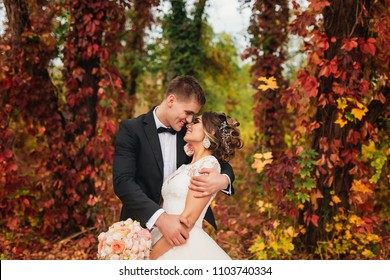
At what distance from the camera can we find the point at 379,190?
5637 millimetres

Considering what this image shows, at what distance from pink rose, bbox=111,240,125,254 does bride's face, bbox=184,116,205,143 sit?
0.68m

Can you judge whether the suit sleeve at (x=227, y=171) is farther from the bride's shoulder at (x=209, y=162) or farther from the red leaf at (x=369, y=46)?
the red leaf at (x=369, y=46)

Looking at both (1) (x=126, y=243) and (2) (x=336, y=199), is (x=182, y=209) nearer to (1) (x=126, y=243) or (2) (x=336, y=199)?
(1) (x=126, y=243)

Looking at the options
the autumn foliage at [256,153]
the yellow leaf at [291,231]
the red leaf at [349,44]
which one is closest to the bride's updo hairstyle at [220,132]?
the autumn foliage at [256,153]

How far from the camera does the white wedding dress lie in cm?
252

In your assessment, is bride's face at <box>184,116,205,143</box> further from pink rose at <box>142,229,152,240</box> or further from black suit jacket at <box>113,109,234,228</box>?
pink rose at <box>142,229,152,240</box>

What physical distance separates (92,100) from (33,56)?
796mm

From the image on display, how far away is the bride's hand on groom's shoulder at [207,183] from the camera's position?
2463 mm

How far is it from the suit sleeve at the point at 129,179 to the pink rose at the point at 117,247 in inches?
7.9

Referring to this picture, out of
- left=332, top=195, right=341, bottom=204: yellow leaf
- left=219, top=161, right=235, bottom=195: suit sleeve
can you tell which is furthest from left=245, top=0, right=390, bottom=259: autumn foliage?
left=219, top=161, right=235, bottom=195: suit sleeve

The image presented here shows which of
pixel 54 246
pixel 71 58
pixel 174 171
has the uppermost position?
pixel 71 58

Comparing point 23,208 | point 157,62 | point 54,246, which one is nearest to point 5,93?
point 23,208

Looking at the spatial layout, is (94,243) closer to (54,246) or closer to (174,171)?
(54,246)

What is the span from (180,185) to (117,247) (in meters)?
0.48
